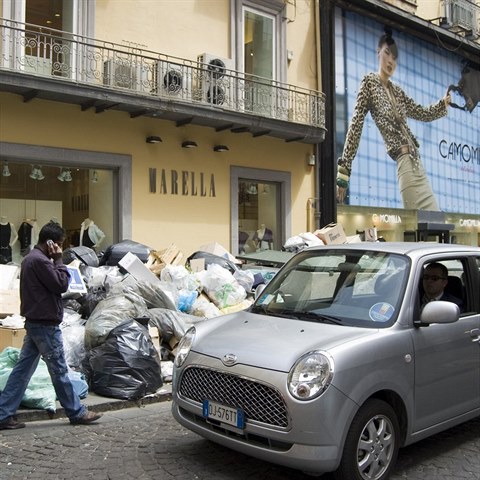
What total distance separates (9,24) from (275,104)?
5.91m

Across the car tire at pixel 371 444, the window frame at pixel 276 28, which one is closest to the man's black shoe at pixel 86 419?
the car tire at pixel 371 444

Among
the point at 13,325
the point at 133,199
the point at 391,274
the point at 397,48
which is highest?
the point at 397,48

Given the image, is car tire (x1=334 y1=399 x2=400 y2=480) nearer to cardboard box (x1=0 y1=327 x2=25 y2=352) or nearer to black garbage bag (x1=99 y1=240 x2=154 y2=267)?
cardboard box (x1=0 y1=327 x2=25 y2=352)

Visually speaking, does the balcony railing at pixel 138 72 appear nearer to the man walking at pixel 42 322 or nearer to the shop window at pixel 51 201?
the shop window at pixel 51 201

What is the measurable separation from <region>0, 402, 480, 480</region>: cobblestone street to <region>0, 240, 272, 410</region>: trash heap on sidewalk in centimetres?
74

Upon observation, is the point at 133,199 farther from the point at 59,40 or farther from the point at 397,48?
the point at 397,48

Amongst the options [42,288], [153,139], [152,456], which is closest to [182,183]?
[153,139]

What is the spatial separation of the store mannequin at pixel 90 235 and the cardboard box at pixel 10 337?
4.84 metres

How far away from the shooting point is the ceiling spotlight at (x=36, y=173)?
10789 millimetres

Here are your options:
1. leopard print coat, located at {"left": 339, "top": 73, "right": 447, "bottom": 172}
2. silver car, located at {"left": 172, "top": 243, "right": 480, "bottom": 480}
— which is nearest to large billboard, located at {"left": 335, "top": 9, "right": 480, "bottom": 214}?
leopard print coat, located at {"left": 339, "top": 73, "right": 447, "bottom": 172}

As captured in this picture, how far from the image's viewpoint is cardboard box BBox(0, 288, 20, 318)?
7.23 meters

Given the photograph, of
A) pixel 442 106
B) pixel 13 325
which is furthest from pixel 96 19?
pixel 442 106

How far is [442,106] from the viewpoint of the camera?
19.1 meters

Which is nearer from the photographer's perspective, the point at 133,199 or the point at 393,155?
the point at 133,199
